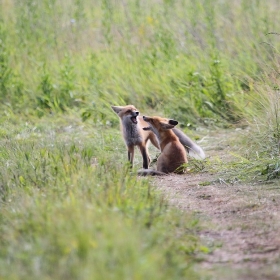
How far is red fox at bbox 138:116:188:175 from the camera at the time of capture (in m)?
7.74

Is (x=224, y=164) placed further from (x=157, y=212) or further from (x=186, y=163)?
(x=157, y=212)

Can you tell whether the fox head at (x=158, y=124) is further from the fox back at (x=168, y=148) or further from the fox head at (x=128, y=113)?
the fox head at (x=128, y=113)

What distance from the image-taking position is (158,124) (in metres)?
8.02

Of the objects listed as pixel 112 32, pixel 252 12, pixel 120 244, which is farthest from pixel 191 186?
pixel 112 32

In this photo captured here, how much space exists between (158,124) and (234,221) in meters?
2.75

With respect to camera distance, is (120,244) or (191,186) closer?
(120,244)

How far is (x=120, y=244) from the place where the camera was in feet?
12.3

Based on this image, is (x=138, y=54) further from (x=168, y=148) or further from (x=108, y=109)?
(x=168, y=148)

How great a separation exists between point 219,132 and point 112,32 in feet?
13.3

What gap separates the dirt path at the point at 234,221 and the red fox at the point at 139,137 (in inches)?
27.7

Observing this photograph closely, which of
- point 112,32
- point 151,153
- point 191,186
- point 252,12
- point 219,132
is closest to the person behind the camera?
point 191,186

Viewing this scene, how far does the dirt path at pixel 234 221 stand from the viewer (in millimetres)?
4328

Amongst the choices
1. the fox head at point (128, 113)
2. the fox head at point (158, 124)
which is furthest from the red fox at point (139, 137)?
the fox head at point (158, 124)

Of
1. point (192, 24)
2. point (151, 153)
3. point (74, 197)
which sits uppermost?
point (192, 24)
